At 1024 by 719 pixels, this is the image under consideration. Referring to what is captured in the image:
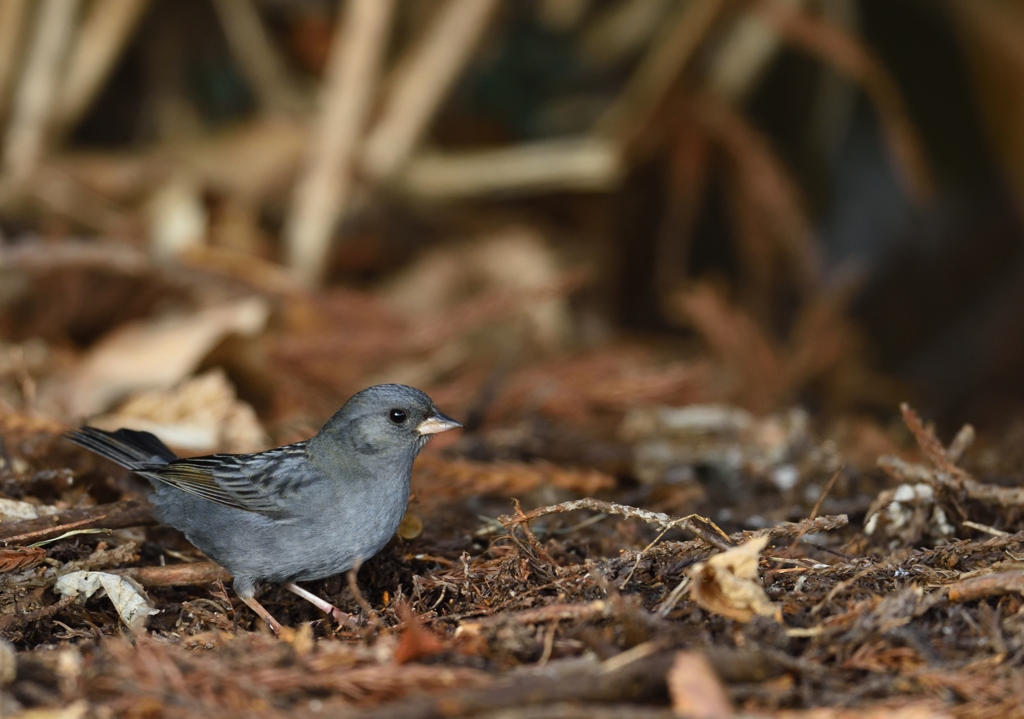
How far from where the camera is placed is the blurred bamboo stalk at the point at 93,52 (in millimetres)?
5965

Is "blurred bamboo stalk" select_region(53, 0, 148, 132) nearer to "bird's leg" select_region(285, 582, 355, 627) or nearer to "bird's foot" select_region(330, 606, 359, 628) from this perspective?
"bird's leg" select_region(285, 582, 355, 627)

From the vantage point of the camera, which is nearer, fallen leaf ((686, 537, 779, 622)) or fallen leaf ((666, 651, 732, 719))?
fallen leaf ((666, 651, 732, 719))

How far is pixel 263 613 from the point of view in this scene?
2773 mm

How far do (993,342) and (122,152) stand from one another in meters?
6.32

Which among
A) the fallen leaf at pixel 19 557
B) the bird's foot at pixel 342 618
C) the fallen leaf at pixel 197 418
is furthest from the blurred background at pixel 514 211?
the bird's foot at pixel 342 618

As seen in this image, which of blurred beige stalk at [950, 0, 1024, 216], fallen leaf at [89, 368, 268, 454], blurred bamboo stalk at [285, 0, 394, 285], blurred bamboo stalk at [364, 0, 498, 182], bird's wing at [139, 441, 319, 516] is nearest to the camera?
bird's wing at [139, 441, 319, 516]

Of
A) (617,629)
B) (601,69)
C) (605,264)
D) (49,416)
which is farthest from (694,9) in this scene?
(617,629)

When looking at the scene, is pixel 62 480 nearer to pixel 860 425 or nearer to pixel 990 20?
pixel 860 425

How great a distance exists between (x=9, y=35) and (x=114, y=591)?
424 centimetres

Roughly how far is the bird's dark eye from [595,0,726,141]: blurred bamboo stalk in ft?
11.7

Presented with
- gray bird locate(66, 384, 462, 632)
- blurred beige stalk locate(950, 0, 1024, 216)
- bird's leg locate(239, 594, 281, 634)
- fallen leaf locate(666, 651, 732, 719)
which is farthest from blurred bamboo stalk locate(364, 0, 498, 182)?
fallen leaf locate(666, 651, 732, 719)

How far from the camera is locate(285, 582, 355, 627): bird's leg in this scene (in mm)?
2562

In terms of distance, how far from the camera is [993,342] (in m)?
7.32

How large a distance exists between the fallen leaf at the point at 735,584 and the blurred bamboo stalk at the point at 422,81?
4416 millimetres
